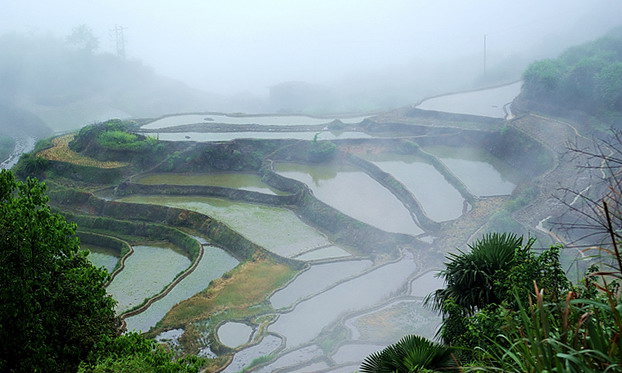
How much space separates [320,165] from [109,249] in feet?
36.7

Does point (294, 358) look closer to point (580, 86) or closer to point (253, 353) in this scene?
point (253, 353)

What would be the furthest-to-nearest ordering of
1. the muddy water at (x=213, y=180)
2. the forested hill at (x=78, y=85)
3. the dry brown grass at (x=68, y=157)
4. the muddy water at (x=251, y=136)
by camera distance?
the forested hill at (x=78, y=85)
the muddy water at (x=251, y=136)
the dry brown grass at (x=68, y=157)
the muddy water at (x=213, y=180)

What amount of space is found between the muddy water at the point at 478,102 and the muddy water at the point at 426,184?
22.5 feet

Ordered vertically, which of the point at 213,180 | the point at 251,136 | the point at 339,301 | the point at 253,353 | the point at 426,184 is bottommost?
the point at 253,353

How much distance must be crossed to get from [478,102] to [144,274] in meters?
24.5

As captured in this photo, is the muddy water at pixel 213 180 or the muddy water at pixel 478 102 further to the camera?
the muddy water at pixel 478 102

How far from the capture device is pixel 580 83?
106 feet

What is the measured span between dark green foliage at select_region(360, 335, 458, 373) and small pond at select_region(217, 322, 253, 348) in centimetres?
825

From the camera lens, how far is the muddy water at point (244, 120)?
37134 millimetres

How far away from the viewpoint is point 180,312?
1747 cm

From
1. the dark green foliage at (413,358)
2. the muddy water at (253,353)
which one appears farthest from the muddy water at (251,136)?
→ the dark green foliage at (413,358)

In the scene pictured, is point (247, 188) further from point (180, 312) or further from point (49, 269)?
point (49, 269)

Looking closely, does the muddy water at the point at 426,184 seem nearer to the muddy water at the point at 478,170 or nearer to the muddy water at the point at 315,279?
the muddy water at the point at 478,170

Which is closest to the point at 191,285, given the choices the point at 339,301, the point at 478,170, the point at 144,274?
the point at 144,274
